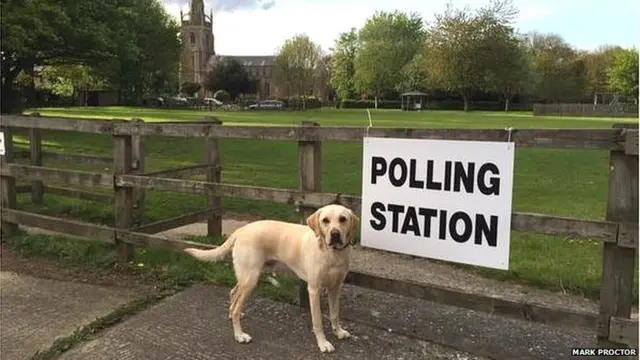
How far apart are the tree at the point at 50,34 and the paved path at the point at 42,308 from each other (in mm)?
16025

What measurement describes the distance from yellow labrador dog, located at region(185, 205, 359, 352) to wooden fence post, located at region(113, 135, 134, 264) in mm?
1825

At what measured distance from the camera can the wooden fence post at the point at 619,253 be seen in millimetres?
3734

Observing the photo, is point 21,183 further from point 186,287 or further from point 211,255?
point 211,255

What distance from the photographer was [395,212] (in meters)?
4.60

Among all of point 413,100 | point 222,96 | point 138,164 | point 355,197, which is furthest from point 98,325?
Answer: point 222,96

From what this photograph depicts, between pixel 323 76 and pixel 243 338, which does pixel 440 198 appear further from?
pixel 323 76

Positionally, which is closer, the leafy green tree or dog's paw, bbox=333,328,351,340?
dog's paw, bbox=333,328,351,340

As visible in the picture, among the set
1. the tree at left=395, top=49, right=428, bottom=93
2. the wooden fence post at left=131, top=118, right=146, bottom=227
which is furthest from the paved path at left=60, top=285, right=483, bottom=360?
the tree at left=395, top=49, right=428, bottom=93

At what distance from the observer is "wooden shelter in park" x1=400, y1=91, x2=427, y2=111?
286ft

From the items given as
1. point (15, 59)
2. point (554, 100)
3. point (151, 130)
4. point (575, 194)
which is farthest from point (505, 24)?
point (151, 130)

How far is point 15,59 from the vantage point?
84.9 feet

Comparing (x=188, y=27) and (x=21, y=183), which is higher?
(x=188, y=27)

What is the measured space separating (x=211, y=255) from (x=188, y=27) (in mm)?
160790

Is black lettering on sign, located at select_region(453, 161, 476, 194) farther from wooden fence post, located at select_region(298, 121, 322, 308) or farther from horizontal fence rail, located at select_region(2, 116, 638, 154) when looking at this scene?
wooden fence post, located at select_region(298, 121, 322, 308)
